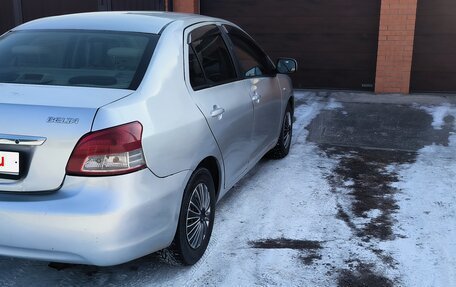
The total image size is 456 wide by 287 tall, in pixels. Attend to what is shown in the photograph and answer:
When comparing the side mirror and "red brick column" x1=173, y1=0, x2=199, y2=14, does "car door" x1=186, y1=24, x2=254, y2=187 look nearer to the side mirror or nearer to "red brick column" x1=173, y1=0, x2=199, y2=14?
the side mirror

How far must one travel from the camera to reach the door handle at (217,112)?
11.3 feet

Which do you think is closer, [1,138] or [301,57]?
[1,138]

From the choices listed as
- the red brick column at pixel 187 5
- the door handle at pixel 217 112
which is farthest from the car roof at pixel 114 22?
the red brick column at pixel 187 5

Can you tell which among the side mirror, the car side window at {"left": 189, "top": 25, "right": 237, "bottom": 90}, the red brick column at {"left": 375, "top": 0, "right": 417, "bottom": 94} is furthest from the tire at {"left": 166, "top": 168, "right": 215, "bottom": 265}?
the red brick column at {"left": 375, "top": 0, "right": 417, "bottom": 94}

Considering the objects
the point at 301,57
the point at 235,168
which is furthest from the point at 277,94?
the point at 301,57

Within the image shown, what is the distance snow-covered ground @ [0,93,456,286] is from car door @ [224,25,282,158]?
464 mm

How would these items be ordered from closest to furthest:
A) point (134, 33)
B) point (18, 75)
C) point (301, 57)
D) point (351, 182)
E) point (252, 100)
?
point (18, 75) < point (134, 33) < point (252, 100) < point (351, 182) < point (301, 57)

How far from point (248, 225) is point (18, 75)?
1.95 meters

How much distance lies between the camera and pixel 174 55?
3.23 m

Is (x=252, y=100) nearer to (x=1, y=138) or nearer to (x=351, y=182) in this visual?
(x=351, y=182)

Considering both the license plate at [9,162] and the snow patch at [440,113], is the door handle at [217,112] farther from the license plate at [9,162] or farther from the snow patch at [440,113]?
the snow patch at [440,113]

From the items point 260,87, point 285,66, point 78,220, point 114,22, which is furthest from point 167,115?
point 285,66

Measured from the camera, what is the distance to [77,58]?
10.6 ft

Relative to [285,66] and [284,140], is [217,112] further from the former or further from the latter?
[284,140]
